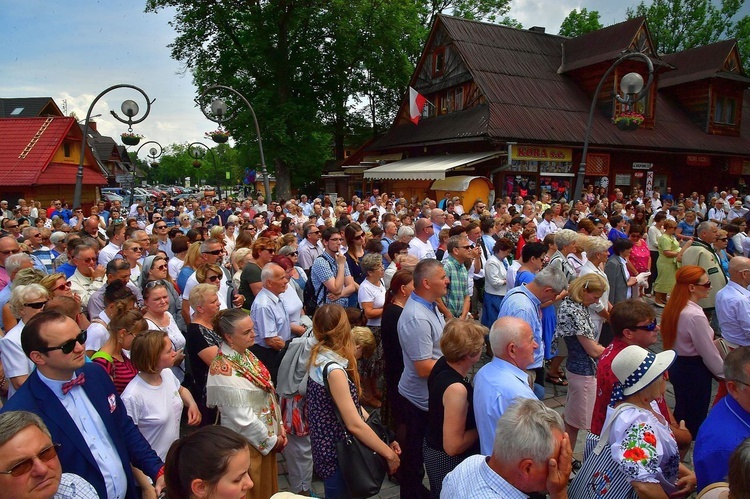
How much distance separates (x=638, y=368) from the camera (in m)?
2.75

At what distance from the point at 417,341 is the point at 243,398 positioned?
4.27ft

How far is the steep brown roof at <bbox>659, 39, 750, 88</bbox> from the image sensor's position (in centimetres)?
2477

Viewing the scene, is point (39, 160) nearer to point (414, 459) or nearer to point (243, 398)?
point (243, 398)

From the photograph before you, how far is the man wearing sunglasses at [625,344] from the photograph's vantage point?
3223 millimetres

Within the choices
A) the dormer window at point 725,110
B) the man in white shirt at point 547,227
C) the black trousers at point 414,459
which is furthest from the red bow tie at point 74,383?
the dormer window at point 725,110

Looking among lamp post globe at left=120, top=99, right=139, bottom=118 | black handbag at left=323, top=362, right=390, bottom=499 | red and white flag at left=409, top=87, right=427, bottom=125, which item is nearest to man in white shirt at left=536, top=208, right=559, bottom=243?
black handbag at left=323, top=362, right=390, bottom=499

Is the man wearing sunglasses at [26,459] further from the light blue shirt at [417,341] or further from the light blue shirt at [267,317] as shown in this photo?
the light blue shirt at [267,317]

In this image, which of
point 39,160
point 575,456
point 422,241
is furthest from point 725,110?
point 39,160

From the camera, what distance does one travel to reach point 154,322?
13.2ft

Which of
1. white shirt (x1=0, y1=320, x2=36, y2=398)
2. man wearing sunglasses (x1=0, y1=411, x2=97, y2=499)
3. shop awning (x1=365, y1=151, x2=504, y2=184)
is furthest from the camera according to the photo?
shop awning (x1=365, y1=151, x2=504, y2=184)

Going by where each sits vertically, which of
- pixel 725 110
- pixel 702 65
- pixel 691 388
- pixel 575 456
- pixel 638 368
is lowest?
pixel 575 456

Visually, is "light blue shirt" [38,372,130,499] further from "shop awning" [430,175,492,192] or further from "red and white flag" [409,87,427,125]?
"red and white flag" [409,87,427,125]

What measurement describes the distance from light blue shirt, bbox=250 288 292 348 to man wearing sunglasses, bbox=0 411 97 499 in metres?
2.47

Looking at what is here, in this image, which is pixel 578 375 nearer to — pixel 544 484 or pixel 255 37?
pixel 544 484
